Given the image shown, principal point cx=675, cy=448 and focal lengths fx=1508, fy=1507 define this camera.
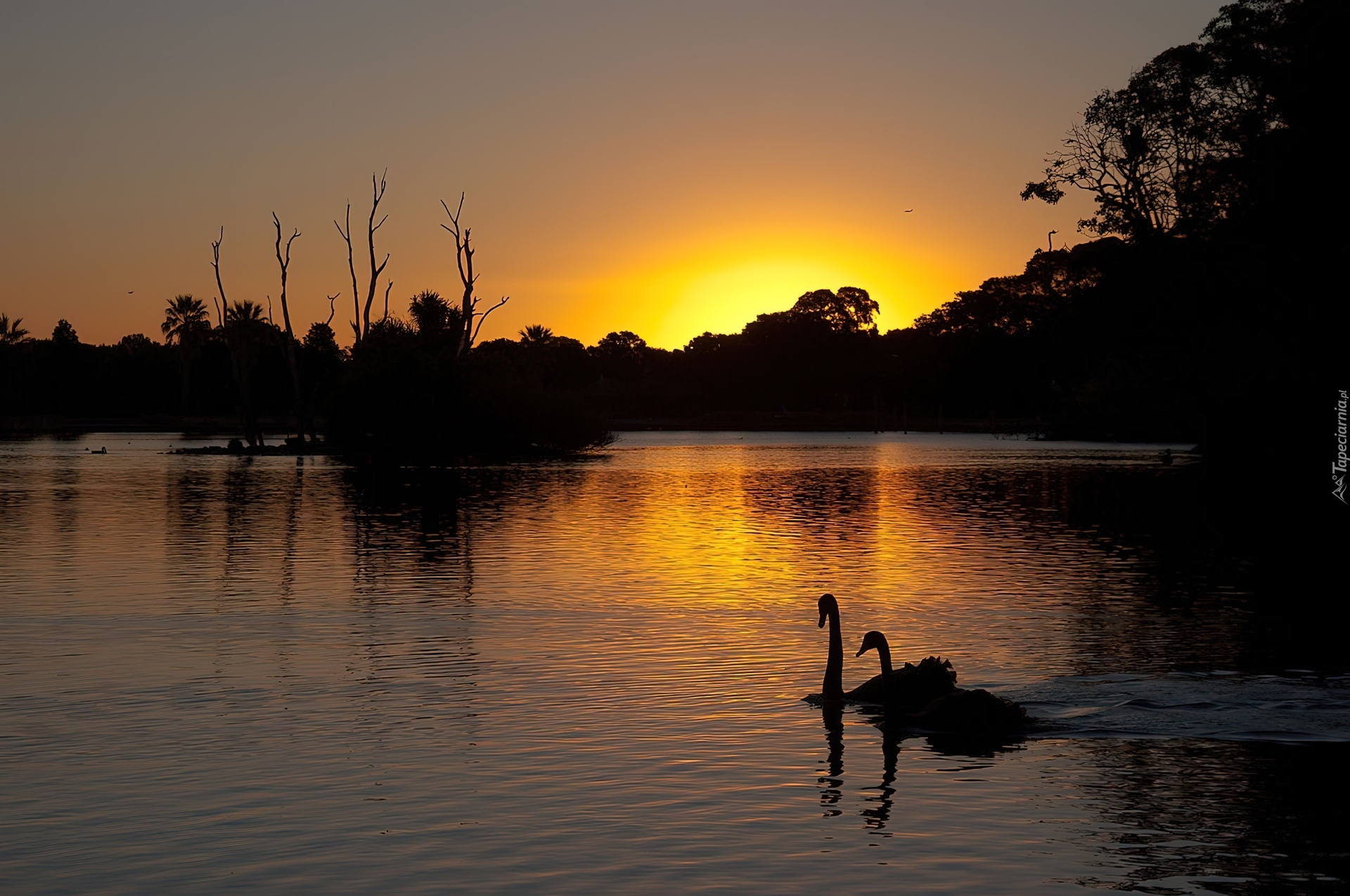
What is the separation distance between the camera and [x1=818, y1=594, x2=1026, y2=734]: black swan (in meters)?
14.4

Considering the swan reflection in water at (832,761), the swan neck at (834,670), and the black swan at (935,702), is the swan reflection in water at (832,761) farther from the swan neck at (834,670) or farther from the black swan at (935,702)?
the black swan at (935,702)

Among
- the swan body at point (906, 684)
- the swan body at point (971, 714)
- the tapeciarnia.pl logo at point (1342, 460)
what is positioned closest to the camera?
the swan body at point (971, 714)

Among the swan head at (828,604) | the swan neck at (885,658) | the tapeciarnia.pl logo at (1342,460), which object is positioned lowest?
the swan neck at (885,658)

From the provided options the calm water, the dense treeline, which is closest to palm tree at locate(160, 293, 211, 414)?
the dense treeline

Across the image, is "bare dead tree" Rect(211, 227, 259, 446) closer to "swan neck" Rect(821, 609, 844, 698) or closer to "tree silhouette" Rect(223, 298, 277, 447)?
"tree silhouette" Rect(223, 298, 277, 447)

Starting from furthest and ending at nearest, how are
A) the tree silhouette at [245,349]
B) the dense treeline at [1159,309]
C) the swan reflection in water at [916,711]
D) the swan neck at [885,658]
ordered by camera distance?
the tree silhouette at [245,349] → the dense treeline at [1159,309] → the swan neck at [885,658] → the swan reflection in water at [916,711]

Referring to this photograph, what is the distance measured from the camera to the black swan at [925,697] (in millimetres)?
14375

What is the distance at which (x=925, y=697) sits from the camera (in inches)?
582

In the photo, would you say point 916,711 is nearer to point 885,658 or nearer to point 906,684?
point 906,684

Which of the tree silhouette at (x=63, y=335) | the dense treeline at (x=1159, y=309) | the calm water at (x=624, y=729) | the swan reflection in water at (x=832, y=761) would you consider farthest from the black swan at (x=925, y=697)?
the tree silhouette at (x=63, y=335)

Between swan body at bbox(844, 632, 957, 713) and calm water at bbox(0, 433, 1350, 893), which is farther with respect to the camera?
swan body at bbox(844, 632, 957, 713)

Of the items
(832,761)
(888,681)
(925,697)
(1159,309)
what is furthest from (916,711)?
(1159,309)

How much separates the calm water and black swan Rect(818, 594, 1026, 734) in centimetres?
37

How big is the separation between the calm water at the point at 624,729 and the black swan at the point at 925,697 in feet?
1.21
